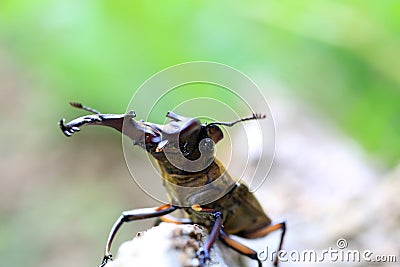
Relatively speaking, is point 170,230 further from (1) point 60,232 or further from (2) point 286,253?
(1) point 60,232

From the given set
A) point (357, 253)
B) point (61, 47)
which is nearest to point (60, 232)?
point (61, 47)

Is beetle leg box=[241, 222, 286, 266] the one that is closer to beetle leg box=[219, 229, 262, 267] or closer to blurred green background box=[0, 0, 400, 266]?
beetle leg box=[219, 229, 262, 267]

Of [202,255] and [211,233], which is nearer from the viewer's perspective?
[202,255]

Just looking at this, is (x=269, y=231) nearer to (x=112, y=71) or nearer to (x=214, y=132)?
(x=214, y=132)

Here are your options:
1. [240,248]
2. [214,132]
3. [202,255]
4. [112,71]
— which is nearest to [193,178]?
[214,132]

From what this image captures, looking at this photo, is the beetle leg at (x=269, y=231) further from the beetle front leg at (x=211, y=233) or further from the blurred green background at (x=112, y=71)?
→ the blurred green background at (x=112, y=71)

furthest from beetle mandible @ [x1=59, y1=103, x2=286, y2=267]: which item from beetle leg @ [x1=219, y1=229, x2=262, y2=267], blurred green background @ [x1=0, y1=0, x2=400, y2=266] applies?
blurred green background @ [x1=0, y1=0, x2=400, y2=266]

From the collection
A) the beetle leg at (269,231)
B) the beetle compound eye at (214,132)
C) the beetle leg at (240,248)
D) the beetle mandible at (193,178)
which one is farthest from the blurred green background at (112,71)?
the beetle compound eye at (214,132)
